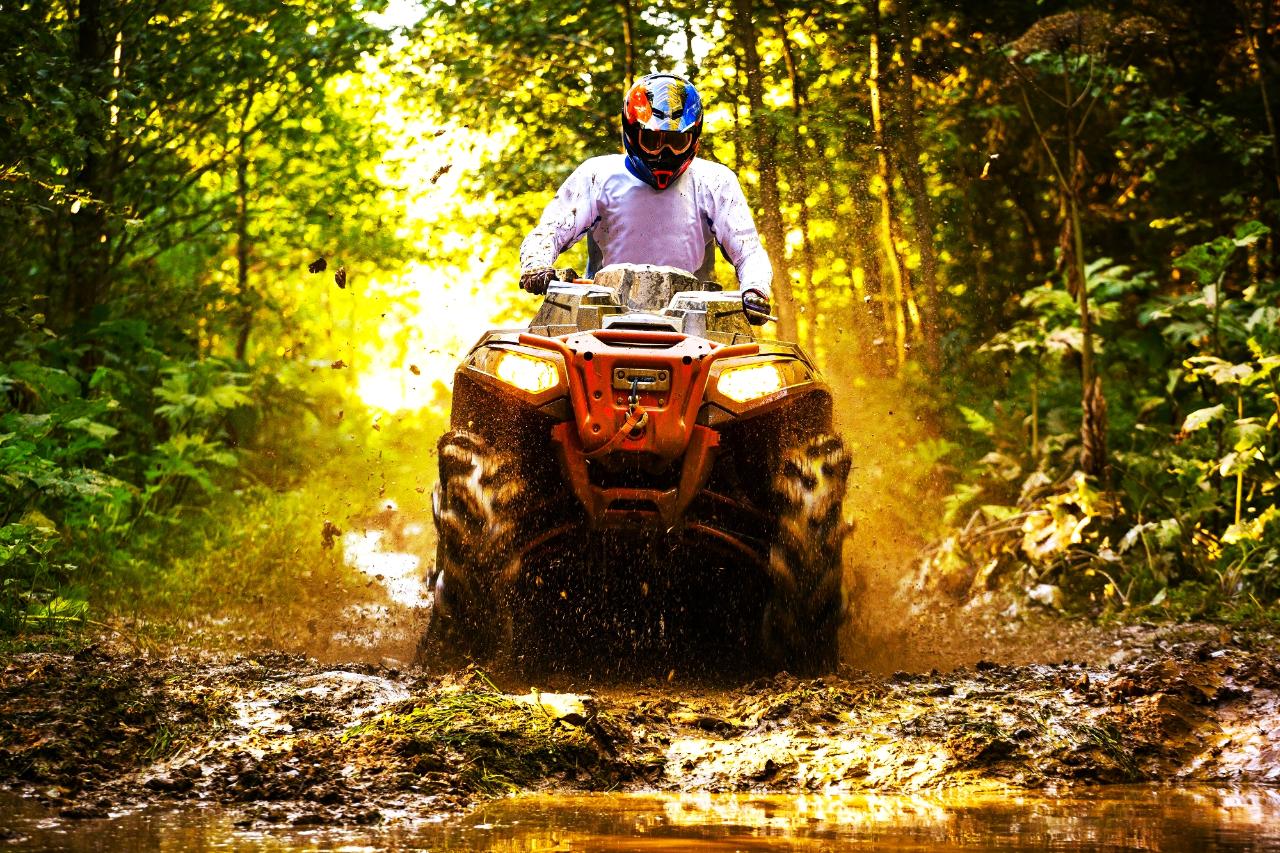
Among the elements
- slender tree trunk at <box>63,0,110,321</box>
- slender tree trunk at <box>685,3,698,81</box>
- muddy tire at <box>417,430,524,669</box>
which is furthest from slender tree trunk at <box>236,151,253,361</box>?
muddy tire at <box>417,430,524,669</box>

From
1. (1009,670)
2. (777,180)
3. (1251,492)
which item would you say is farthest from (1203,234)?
(1009,670)

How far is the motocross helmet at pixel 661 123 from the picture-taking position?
7.36 m

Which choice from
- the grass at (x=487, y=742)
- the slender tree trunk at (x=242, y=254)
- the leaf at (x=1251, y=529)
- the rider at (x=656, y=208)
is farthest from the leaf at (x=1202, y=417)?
the slender tree trunk at (x=242, y=254)

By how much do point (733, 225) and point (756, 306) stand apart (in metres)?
1.02

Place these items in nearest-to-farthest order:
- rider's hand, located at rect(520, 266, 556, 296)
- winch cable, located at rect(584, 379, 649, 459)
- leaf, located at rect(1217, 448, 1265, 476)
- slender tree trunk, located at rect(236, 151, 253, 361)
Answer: winch cable, located at rect(584, 379, 649, 459)
rider's hand, located at rect(520, 266, 556, 296)
leaf, located at rect(1217, 448, 1265, 476)
slender tree trunk, located at rect(236, 151, 253, 361)

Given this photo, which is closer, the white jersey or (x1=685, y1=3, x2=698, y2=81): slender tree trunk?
the white jersey

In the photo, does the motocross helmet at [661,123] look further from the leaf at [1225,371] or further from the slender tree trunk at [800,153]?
the slender tree trunk at [800,153]

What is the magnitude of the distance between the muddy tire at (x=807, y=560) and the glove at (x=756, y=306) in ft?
2.30

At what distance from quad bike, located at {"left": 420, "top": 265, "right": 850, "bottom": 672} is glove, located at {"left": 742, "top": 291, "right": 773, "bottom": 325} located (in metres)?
0.05

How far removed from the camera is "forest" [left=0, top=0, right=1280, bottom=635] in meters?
9.47

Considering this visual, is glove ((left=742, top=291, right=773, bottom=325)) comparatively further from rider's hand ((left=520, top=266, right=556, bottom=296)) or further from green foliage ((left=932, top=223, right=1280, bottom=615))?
green foliage ((left=932, top=223, right=1280, bottom=615))

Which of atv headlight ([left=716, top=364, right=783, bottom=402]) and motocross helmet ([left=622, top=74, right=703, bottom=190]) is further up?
motocross helmet ([left=622, top=74, right=703, bottom=190])

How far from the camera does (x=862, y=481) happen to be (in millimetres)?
12484

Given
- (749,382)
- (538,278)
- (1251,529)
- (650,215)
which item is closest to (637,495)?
(749,382)
